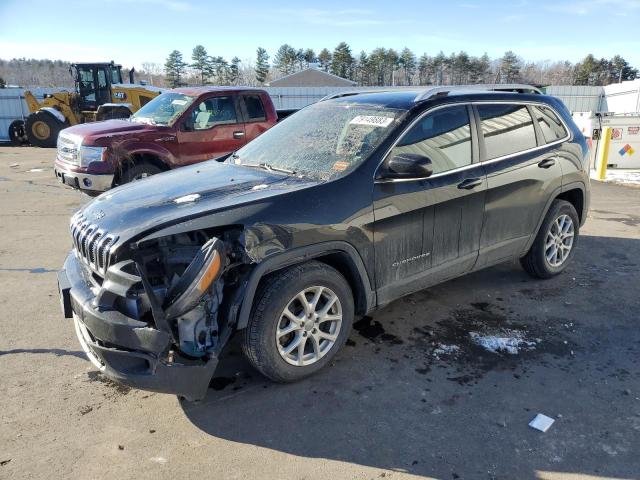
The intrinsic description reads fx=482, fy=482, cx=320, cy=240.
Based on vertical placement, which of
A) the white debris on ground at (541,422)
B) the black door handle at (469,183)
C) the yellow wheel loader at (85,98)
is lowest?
the white debris on ground at (541,422)

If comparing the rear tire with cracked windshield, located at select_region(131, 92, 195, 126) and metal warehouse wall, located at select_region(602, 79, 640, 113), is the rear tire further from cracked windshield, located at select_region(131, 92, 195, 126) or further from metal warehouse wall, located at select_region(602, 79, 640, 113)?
metal warehouse wall, located at select_region(602, 79, 640, 113)

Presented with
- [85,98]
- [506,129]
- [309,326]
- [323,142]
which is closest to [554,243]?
[506,129]

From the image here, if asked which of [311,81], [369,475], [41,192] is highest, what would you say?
[311,81]

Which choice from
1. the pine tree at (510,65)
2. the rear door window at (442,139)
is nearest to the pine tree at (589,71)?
the pine tree at (510,65)

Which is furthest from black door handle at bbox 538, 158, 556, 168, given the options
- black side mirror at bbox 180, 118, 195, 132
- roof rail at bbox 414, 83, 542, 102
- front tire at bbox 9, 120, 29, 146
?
front tire at bbox 9, 120, 29, 146

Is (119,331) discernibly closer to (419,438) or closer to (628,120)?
(419,438)

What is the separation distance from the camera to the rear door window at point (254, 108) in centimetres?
874

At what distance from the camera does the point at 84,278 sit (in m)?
3.11

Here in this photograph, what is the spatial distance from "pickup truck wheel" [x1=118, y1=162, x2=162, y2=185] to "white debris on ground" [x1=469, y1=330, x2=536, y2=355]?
5780mm

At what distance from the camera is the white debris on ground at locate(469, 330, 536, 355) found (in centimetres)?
371

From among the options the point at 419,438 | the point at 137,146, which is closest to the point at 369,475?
the point at 419,438

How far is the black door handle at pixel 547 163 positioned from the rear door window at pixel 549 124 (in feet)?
0.64

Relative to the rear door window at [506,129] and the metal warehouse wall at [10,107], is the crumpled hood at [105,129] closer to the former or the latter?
the rear door window at [506,129]

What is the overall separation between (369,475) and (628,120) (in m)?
12.9
